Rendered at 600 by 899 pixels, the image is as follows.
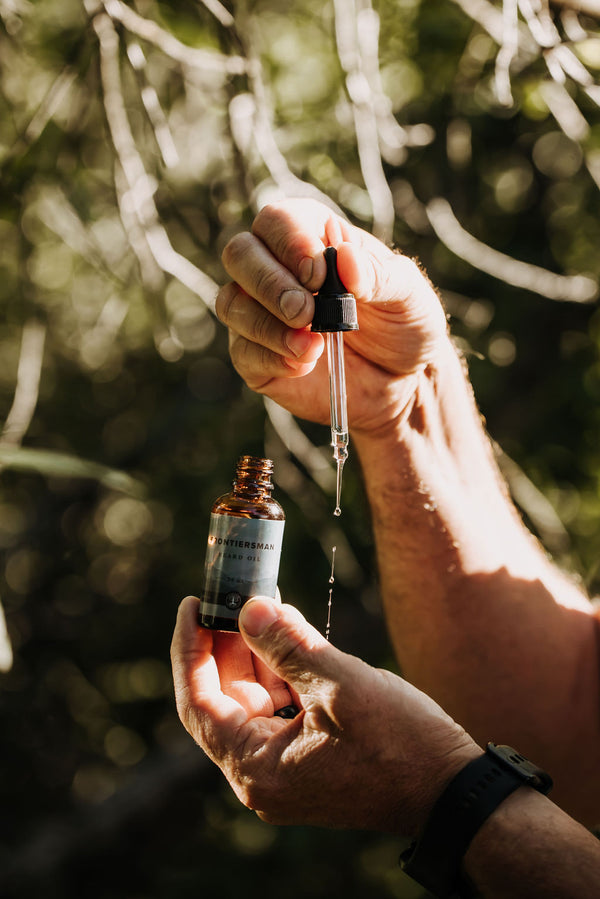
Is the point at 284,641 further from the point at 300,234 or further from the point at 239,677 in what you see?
the point at 300,234

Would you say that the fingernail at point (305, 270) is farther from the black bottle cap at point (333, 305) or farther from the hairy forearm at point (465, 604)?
the hairy forearm at point (465, 604)

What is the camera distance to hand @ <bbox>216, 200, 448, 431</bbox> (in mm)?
1120

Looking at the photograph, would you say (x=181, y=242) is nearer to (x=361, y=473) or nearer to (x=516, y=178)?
(x=516, y=178)

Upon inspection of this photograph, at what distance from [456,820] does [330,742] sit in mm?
206

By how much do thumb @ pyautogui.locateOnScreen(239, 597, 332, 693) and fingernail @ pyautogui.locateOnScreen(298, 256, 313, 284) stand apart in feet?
1.62

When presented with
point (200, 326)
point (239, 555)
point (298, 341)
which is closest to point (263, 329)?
point (298, 341)

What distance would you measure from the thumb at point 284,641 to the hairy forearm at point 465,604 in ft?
2.02

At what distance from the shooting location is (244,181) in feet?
6.68

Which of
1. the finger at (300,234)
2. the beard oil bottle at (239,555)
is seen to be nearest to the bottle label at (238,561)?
the beard oil bottle at (239,555)

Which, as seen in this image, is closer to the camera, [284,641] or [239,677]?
[284,641]

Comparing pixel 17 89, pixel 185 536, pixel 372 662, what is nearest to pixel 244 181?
pixel 17 89

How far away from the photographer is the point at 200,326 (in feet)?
10.6

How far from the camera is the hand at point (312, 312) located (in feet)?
3.67

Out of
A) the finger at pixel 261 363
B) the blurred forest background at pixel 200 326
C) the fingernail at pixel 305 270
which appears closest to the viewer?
the fingernail at pixel 305 270
